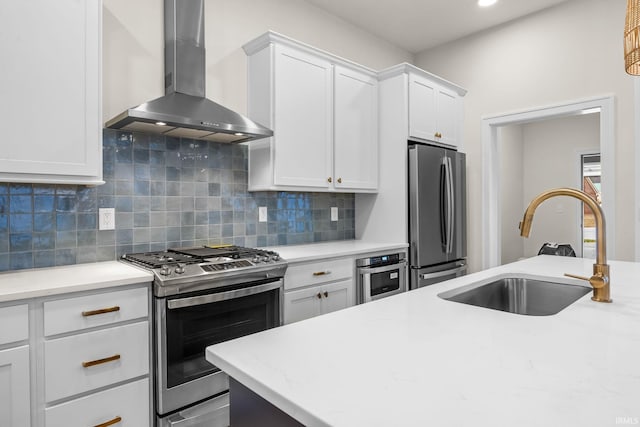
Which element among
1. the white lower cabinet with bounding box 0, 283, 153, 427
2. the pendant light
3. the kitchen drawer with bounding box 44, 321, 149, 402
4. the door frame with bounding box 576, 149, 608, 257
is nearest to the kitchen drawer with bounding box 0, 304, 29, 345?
the white lower cabinet with bounding box 0, 283, 153, 427

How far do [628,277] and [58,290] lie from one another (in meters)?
2.49

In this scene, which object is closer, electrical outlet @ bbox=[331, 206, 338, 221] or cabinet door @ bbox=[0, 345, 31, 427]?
cabinet door @ bbox=[0, 345, 31, 427]

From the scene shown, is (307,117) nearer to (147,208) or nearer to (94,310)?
(147,208)

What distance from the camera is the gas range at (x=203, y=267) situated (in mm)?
1817

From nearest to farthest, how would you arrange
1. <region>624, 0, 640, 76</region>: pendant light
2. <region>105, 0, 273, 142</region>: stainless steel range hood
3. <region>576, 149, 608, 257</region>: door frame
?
Result: <region>624, 0, 640, 76</region>: pendant light, <region>105, 0, 273, 142</region>: stainless steel range hood, <region>576, 149, 608, 257</region>: door frame

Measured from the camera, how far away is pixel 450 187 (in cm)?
Result: 356

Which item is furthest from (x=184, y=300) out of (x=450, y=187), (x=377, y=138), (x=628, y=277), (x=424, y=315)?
(x=450, y=187)

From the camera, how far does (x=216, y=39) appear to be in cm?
276

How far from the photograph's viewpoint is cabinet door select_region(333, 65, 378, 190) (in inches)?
124

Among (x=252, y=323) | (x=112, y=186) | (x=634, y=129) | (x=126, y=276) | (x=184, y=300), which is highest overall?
(x=634, y=129)

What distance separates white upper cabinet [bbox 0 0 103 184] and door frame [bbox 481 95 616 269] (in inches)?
139

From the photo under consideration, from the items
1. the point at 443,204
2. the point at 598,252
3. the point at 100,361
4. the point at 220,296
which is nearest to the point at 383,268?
the point at 443,204

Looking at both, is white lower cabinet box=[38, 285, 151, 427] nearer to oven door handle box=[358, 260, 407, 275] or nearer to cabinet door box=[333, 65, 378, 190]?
oven door handle box=[358, 260, 407, 275]

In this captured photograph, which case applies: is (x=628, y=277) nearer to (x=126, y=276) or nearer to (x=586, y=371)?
(x=586, y=371)
